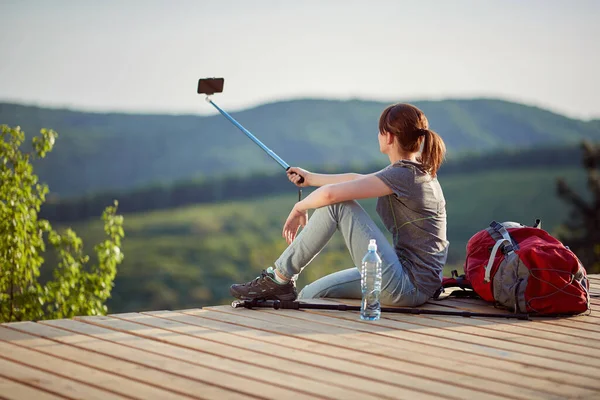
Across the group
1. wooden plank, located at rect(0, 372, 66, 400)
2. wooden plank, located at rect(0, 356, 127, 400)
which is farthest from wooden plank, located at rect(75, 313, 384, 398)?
wooden plank, located at rect(0, 372, 66, 400)

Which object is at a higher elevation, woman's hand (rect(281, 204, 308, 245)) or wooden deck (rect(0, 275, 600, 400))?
woman's hand (rect(281, 204, 308, 245))

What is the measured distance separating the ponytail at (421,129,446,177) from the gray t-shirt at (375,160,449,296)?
0.12ft

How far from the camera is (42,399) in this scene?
2.23 meters

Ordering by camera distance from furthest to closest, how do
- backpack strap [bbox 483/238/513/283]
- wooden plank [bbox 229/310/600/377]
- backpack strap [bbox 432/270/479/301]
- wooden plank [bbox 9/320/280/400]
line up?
backpack strap [bbox 432/270/479/301], backpack strap [bbox 483/238/513/283], wooden plank [bbox 229/310/600/377], wooden plank [bbox 9/320/280/400]

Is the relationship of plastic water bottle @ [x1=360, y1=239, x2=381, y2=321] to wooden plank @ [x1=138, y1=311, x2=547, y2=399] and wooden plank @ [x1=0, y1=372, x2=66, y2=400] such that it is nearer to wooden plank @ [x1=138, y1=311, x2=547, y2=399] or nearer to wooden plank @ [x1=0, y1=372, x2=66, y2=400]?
wooden plank @ [x1=138, y1=311, x2=547, y2=399]

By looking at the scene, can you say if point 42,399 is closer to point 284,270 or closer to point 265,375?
point 265,375

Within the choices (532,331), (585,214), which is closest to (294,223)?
(532,331)

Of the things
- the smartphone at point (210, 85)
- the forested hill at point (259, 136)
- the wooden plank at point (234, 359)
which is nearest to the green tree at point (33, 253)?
the smartphone at point (210, 85)

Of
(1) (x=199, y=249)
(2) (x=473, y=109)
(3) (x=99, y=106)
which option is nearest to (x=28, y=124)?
(3) (x=99, y=106)

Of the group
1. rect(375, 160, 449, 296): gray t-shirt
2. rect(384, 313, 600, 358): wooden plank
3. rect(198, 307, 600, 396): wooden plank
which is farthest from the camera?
rect(375, 160, 449, 296): gray t-shirt

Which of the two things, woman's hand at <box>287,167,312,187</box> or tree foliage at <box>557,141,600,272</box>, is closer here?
woman's hand at <box>287,167,312,187</box>

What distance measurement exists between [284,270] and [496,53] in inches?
598

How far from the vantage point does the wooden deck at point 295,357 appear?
93.4 inches

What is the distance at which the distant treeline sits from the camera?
18.9 metres
